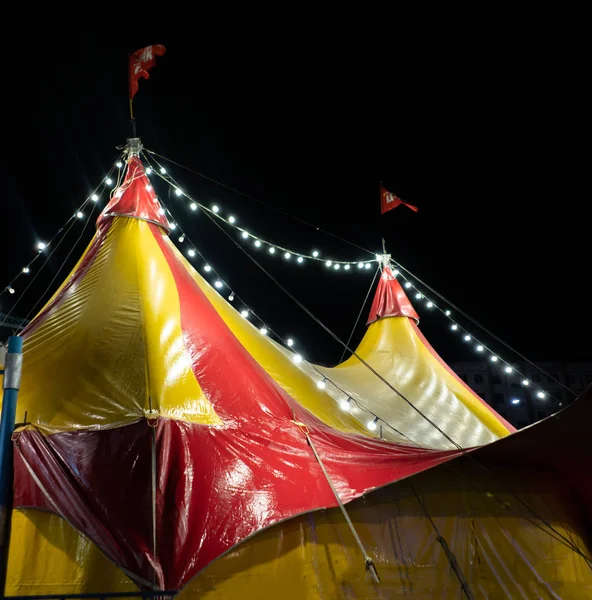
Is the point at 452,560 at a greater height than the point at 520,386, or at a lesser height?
lesser

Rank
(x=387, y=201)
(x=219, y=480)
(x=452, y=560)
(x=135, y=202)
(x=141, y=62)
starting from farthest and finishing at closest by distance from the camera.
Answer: (x=387, y=201) → (x=141, y=62) → (x=135, y=202) → (x=452, y=560) → (x=219, y=480)

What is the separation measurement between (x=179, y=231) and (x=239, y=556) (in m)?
3.96

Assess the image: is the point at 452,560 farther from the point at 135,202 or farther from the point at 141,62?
the point at 141,62

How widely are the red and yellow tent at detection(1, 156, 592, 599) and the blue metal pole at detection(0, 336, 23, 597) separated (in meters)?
0.57

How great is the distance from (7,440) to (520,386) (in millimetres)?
30055

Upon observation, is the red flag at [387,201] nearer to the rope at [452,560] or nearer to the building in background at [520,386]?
the rope at [452,560]

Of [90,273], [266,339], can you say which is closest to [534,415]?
[266,339]

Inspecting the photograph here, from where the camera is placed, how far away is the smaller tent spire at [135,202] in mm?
4777

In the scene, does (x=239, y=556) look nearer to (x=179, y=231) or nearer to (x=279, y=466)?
(x=279, y=466)

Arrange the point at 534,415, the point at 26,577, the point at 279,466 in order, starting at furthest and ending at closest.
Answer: the point at 534,415, the point at 279,466, the point at 26,577

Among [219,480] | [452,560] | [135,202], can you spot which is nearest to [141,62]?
[135,202]

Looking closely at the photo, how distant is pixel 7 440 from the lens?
244 cm

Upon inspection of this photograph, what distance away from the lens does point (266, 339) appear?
548 cm

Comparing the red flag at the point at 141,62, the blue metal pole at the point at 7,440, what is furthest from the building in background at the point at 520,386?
the blue metal pole at the point at 7,440
